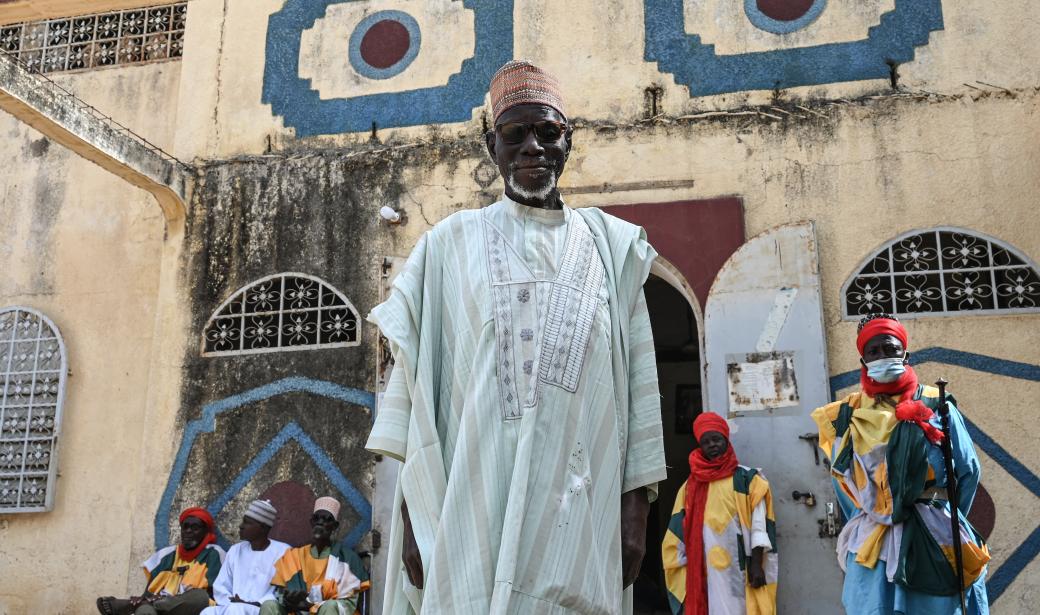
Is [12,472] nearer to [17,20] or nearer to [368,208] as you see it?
[368,208]

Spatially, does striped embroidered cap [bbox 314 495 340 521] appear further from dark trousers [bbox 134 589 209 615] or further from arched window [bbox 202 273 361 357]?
arched window [bbox 202 273 361 357]

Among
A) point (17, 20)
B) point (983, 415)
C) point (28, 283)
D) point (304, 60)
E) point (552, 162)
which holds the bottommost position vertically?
point (983, 415)

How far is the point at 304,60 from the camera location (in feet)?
27.9

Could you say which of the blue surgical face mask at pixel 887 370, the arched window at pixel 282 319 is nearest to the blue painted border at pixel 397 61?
the arched window at pixel 282 319

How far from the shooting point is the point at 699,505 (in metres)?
6.57

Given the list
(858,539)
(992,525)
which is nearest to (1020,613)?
(992,525)

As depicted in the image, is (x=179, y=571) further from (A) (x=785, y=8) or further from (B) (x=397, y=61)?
(A) (x=785, y=8)

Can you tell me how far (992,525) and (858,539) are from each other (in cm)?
200

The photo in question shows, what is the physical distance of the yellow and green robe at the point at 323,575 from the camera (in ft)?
22.3

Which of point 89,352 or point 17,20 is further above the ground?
point 17,20

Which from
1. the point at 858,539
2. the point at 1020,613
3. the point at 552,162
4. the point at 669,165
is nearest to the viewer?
the point at 552,162

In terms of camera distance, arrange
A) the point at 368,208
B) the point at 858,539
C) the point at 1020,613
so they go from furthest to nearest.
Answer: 1. the point at 368,208
2. the point at 1020,613
3. the point at 858,539

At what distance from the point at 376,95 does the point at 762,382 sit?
11.9ft

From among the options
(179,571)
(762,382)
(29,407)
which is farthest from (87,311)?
(762,382)
